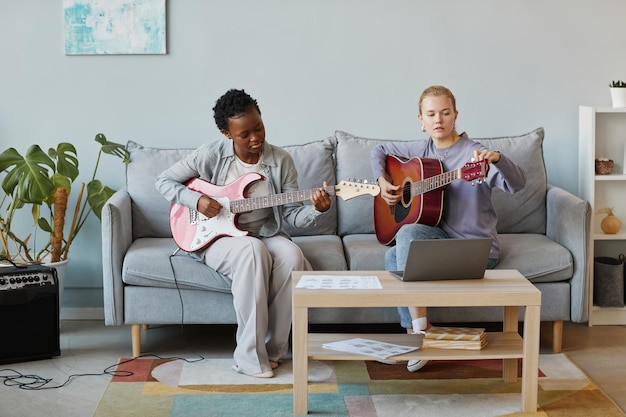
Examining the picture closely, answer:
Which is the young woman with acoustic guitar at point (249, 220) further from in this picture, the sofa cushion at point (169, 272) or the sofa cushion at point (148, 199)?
the sofa cushion at point (148, 199)

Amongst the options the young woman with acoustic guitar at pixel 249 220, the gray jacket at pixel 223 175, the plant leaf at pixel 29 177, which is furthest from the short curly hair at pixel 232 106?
the plant leaf at pixel 29 177

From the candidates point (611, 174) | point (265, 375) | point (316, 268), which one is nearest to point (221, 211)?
point (316, 268)

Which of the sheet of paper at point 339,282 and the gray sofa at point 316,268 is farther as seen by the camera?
the gray sofa at point 316,268

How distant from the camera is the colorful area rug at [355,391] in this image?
9.41ft

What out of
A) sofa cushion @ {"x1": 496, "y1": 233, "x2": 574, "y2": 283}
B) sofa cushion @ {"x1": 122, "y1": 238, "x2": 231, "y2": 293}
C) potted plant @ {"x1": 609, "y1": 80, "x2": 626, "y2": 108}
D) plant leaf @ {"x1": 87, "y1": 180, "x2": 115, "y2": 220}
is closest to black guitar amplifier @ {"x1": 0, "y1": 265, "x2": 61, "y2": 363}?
sofa cushion @ {"x1": 122, "y1": 238, "x2": 231, "y2": 293}

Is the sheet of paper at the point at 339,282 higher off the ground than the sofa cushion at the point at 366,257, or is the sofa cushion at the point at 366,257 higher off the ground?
the sheet of paper at the point at 339,282

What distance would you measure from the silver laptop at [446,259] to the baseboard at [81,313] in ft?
6.05

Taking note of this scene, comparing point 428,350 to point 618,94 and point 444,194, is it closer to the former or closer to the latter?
point 444,194

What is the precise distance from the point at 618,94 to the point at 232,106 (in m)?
1.79

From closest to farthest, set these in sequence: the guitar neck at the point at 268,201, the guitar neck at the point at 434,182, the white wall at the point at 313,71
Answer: the guitar neck at the point at 434,182, the guitar neck at the point at 268,201, the white wall at the point at 313,71

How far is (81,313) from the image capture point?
4.18 meters

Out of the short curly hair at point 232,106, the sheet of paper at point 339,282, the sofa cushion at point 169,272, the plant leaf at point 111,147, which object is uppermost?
the short curly hair at point 232,106

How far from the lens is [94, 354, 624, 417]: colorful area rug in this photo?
113 inches

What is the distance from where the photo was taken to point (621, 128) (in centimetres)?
415
